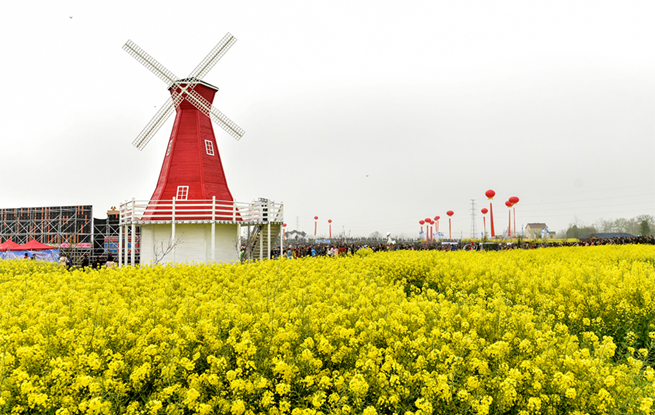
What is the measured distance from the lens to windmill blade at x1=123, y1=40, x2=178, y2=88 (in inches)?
907

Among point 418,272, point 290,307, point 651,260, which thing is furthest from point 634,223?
point 290,307

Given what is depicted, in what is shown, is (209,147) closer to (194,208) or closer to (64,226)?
(194,208)

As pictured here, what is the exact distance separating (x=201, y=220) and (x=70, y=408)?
1459 cm

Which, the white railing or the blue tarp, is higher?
the white railing

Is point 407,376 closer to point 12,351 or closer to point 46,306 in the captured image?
point 12,351

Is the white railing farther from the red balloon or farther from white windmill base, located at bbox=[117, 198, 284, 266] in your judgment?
the red balloon

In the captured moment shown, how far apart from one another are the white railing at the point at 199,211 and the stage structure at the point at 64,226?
23414 millimetres

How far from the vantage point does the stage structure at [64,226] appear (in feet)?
130

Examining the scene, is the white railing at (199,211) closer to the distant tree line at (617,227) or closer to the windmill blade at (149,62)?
the windmill blade at (149,62)

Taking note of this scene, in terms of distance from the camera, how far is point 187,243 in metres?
18.0

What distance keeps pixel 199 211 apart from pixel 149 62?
37.6 ft

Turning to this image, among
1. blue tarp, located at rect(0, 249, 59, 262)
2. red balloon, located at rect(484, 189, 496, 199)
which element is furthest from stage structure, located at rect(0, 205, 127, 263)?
red balloon, located at rect(484, 189, 496, 199)

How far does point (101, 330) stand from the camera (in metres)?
4.23

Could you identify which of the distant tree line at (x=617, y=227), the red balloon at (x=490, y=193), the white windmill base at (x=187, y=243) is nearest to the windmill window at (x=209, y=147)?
the white windmill base at (x=187, y=243)
